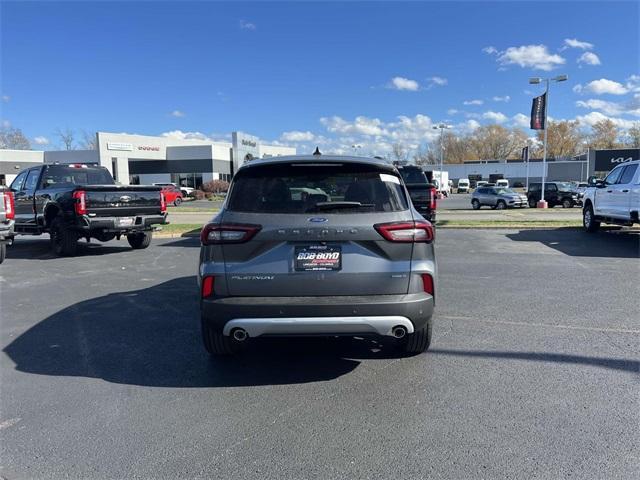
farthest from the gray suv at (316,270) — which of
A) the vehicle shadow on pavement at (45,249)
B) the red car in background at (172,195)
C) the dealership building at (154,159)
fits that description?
the dealership building at (154,159)

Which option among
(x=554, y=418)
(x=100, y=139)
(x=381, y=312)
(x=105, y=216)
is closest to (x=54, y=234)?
(x=105, y=216)

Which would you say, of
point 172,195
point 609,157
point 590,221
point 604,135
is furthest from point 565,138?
point 590,221

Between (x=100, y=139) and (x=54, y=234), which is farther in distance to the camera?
(x=100, y=139)

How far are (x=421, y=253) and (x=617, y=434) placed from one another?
172 cm

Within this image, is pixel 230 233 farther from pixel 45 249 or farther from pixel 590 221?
pixel 590 221

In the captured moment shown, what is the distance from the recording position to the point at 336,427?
3.26 metres

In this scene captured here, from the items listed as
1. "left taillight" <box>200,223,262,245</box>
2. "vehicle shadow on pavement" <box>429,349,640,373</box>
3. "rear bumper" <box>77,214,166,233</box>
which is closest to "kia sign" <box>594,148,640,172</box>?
"rear bumper" <box>77,214,166,233</box>

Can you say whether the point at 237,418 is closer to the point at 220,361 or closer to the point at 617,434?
the point at 220,361

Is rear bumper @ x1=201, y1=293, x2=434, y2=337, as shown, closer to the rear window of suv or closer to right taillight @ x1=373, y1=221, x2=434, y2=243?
right taillight @ x1=373, y1=221, x2=434, y2=243

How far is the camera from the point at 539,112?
97.7 ft

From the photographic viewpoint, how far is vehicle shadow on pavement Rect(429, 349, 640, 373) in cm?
424

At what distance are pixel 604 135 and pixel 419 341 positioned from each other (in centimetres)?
13169

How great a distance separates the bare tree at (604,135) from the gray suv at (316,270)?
416 feet

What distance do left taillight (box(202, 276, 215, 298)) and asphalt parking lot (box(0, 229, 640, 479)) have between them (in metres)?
0.79
